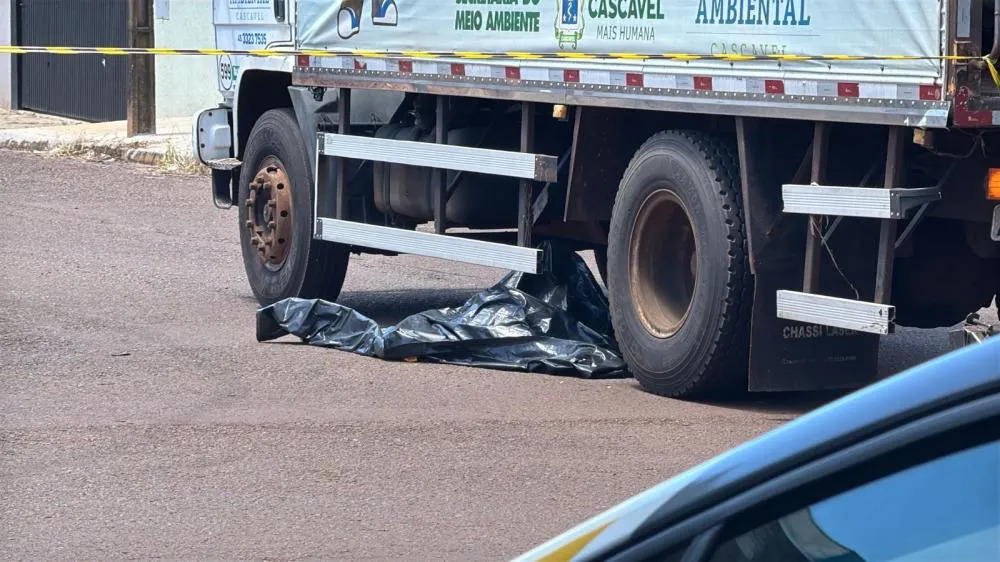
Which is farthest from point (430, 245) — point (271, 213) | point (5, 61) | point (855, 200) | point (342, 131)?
point (5, 61)

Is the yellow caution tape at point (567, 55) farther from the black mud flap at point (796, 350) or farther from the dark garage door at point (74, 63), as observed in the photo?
the dark garage door at point (74, 63)

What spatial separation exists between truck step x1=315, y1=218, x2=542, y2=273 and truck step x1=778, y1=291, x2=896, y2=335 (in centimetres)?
176

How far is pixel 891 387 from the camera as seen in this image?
1.80m

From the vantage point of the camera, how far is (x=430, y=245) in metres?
8.98

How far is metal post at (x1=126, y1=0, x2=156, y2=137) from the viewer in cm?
1969

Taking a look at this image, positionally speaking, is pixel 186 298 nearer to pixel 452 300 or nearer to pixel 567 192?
pixel 452 300

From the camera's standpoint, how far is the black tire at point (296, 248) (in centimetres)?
988

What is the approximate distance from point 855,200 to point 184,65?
1804cm

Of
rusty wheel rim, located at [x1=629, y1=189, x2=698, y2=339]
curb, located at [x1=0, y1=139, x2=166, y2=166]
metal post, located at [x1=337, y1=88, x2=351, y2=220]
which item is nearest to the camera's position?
rusty wheel rim, located at [x1=629, y1=189, x2=698, y2=339]

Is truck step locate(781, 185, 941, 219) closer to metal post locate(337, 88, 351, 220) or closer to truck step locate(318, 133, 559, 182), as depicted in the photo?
truck step locate(318, 133, 559, 182)

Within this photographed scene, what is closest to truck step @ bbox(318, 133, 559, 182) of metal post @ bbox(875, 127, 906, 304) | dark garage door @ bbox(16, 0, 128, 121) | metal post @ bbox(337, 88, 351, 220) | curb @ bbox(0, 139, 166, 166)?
metal post @ bbox(337, 88, 351, 220)

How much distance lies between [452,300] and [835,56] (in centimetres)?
464

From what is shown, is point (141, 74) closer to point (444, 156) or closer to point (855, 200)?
point (444, 156)

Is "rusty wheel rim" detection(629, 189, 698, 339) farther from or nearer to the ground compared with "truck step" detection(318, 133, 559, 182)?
nearer to the ground
